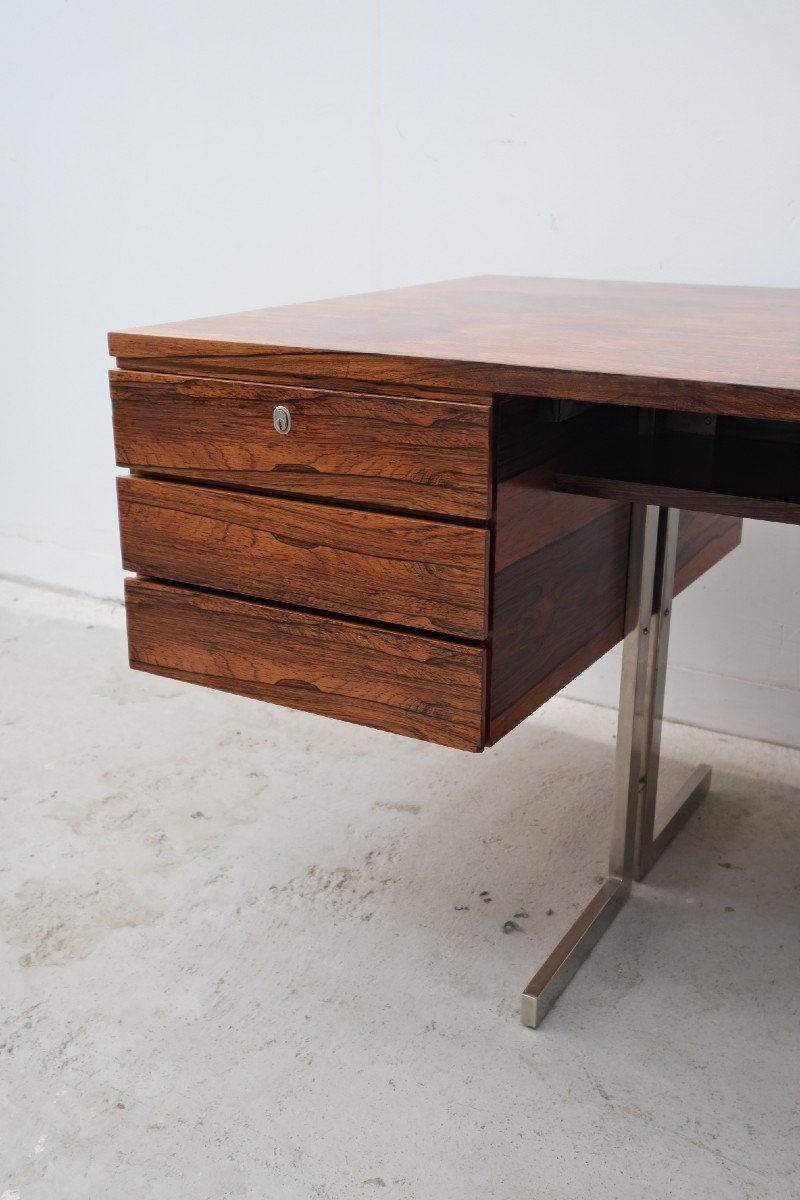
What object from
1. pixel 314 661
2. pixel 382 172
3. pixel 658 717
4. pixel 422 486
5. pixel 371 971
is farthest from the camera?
pixel 382 172

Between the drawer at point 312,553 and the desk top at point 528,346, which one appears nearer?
the desk top at point 528,346

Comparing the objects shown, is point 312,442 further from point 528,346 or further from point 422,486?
point 528,346

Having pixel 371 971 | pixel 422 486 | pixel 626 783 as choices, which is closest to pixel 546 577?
pixel 422 486

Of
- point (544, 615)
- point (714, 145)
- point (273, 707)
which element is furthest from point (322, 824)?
point (714, 145)

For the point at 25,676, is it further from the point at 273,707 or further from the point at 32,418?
the point at 32,418

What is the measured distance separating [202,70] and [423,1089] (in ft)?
6.07

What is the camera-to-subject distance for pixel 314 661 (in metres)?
1.25

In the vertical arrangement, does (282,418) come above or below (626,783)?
above

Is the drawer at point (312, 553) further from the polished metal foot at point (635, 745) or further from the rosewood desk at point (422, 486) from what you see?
the polished metal foot at point (635, 745)

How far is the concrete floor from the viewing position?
120cm

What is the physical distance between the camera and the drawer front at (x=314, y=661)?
1.18 metres

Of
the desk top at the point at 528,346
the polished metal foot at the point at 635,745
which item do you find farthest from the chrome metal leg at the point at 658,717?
the desk top at the point at 528,346

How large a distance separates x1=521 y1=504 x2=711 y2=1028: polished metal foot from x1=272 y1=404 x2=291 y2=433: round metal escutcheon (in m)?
0.45

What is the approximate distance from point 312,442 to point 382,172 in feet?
3.70
